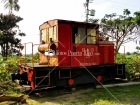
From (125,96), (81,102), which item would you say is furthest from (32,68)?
(125,96)

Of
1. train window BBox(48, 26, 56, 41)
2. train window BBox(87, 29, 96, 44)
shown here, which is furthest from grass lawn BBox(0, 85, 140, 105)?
train window BBox(48, 26, 56, 41)

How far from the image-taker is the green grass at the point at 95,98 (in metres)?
7.18

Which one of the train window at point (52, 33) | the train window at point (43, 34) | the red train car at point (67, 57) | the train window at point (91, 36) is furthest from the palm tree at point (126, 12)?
the train window at point (52, 33)

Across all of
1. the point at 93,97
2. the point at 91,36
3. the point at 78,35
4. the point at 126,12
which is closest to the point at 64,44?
the point at 78,35

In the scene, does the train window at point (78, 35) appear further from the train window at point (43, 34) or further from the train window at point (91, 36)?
the train window at point (43, 34)

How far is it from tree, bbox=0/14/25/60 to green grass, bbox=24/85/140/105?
10.8m

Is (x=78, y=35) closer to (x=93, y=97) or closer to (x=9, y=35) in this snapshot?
(x=93, y=97)

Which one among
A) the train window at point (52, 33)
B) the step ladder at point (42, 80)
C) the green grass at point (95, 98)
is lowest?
the green grass at point (95, 98)

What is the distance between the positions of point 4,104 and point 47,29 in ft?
14.5

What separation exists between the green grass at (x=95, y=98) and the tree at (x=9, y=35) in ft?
35.5

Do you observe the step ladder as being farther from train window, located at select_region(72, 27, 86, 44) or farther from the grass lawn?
train window, located at select_region(72, 27, 86, 44)

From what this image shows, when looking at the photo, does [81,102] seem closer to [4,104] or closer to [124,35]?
[4,104]

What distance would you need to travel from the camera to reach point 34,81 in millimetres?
7879

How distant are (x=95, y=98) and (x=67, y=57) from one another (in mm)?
2274
